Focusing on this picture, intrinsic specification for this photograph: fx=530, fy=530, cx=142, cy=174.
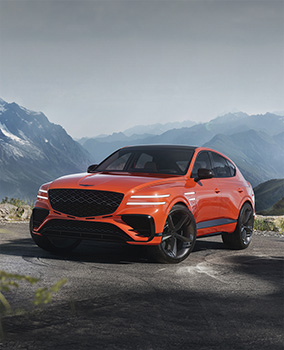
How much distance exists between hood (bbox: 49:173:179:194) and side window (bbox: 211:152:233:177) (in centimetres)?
148

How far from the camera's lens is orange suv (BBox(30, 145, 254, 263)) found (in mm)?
7084

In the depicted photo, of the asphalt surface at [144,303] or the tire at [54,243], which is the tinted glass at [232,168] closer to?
the asphalt surface at [144,303]

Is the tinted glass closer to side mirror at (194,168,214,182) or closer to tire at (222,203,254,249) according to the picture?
tire at (222,203,254,249)

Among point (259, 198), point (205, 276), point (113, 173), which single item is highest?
point (113, 173)

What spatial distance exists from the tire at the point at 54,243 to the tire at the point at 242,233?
2709mm

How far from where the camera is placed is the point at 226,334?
414cm

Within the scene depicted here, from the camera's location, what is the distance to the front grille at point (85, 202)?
23.4 ft

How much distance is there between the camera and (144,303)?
5117 mm

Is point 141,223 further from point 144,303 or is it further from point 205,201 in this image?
point 144,303

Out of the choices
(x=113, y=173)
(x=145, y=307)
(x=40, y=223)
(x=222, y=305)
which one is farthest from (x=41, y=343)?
(x=113, y=173)

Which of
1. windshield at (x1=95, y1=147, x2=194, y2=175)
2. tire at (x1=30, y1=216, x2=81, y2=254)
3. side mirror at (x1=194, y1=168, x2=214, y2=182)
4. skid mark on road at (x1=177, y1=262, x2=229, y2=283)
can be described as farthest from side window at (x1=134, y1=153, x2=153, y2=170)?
skid mark on road at (x1=177, y1=262, x2=229, y2=283)

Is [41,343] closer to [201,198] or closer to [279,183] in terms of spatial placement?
[201,198]

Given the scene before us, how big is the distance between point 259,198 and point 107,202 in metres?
126

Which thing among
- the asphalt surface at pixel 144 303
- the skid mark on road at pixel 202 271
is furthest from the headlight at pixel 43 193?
the skid mark on road at pixel 202 271
